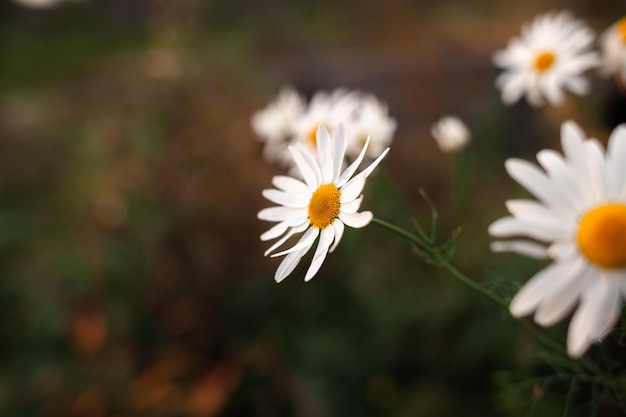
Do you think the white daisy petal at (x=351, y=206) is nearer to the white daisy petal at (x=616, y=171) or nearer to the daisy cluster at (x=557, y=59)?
the white daisy petal at (x=616, y=171)

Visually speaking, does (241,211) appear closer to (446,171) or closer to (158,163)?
(158,163)

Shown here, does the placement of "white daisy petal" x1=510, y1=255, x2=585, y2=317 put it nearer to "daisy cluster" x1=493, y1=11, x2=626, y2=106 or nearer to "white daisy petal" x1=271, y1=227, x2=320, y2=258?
"white daisy petal" x1=271, y1=227, x2=320, y2=258

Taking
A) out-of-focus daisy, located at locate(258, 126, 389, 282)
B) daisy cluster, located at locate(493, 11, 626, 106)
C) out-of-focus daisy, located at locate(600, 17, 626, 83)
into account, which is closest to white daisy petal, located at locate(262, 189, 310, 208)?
out-of-focus daisy, located at locate(258, 126, 389, 282)

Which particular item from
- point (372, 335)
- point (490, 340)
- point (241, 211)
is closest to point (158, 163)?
point (241, 211)

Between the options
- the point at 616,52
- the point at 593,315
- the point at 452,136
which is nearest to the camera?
the point at 593,315

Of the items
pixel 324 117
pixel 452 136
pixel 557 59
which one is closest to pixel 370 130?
pixel 324 117

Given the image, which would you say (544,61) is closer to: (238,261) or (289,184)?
(289,184)
